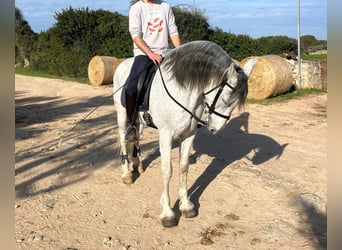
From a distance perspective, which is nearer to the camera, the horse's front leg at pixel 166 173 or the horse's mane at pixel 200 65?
the horse's mane at pixel 200 65

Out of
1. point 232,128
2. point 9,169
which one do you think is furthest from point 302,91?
point 9,169

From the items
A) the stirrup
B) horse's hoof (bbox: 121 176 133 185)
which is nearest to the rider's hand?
the stirrup

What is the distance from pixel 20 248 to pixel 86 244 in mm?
576

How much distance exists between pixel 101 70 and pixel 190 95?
36.3ft

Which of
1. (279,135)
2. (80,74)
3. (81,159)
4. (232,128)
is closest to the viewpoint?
(81,159)

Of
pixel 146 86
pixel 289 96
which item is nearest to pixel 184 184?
pixel 146 86

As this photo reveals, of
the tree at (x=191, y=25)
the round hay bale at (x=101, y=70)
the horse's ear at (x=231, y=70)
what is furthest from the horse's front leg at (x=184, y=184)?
the tree at (x=191, y=25)

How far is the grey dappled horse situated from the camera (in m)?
3.28

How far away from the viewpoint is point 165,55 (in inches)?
147

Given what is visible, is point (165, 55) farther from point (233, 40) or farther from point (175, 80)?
point (233, 40)

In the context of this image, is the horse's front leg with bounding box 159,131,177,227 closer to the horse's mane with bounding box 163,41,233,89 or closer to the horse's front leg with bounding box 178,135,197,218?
the horse's front leg with bounding box 178,135,197,218

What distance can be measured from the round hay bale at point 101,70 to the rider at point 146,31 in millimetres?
10294

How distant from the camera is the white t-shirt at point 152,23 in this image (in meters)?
3.76

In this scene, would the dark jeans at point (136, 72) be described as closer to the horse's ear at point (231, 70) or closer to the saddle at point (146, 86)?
the saddle at point (146, 86)
